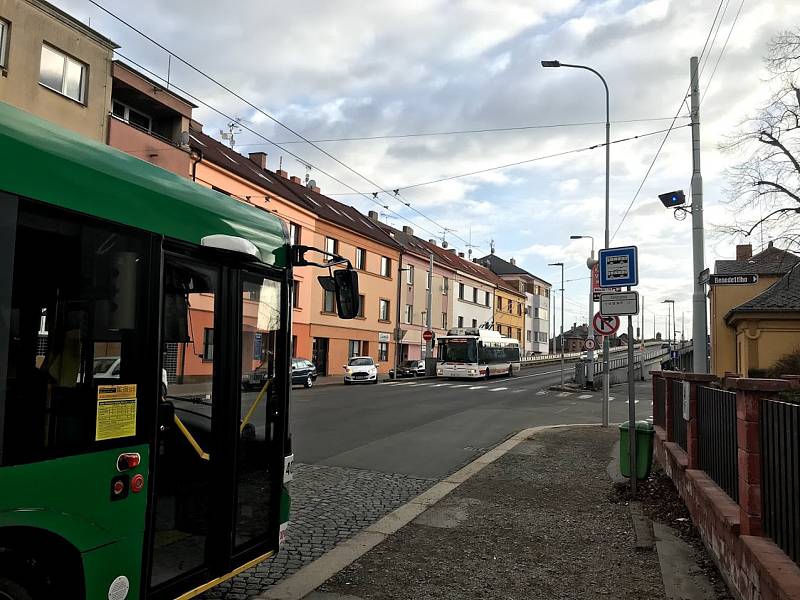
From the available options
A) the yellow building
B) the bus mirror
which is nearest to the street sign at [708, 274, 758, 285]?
the bus mirror

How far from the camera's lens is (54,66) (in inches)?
753

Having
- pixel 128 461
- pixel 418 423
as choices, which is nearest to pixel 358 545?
pixel 128 461

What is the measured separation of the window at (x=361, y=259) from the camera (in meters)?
42.8

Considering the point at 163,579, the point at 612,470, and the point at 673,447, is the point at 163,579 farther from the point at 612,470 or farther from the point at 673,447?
the point at 612,470

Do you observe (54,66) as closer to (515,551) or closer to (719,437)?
(515,551)

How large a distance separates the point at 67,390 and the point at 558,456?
358 inches

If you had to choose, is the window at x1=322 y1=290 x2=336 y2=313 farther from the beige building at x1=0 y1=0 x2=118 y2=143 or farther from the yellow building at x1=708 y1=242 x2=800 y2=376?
the yellow building at x1=708 y1=242 x2=800 y2=376

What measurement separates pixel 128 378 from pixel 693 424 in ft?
18.8

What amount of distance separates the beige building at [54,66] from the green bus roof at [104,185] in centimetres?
1503

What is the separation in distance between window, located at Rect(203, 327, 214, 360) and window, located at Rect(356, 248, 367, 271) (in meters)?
38.8

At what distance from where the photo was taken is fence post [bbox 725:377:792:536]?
4305 mm

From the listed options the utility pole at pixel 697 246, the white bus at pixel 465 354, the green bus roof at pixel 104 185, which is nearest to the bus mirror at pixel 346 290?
the green bus roof at pixel 104 185

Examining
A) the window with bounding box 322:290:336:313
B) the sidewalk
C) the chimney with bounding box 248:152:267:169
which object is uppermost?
the chimney with bounding box 248:152:267:169

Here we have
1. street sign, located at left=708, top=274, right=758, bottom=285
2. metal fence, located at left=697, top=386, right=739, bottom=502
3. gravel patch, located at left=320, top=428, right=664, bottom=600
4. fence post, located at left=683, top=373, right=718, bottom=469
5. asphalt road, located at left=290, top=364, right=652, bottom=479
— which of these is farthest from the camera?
asphalt road, located at left=290, top=364, right=652, bottom=479
